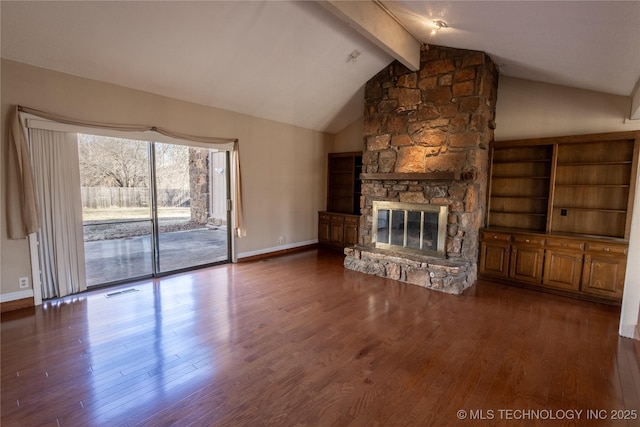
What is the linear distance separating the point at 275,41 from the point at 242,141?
6.43 feet

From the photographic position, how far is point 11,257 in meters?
3.40

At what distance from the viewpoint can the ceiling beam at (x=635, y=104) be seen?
3.53 m

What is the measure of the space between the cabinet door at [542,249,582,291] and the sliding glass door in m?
5.11

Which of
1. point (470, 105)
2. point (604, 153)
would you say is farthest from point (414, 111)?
point (604, 153)

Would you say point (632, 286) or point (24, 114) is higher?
point (24, 114)

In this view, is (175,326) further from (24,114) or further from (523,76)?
(523,76)

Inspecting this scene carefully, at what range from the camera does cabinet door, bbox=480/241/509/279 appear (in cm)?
459

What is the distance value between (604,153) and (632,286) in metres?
2.16

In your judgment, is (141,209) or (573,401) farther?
(141,209)

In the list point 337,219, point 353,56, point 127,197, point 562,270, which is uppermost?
point 353,56

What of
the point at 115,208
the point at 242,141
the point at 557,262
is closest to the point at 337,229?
the point at 242,141

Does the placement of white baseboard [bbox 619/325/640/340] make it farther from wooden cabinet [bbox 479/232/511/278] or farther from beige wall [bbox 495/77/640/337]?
beige wall [bbox 495/77/640/337]

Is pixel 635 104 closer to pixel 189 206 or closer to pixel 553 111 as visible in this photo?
pixel 553 111

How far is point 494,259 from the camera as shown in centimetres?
469
